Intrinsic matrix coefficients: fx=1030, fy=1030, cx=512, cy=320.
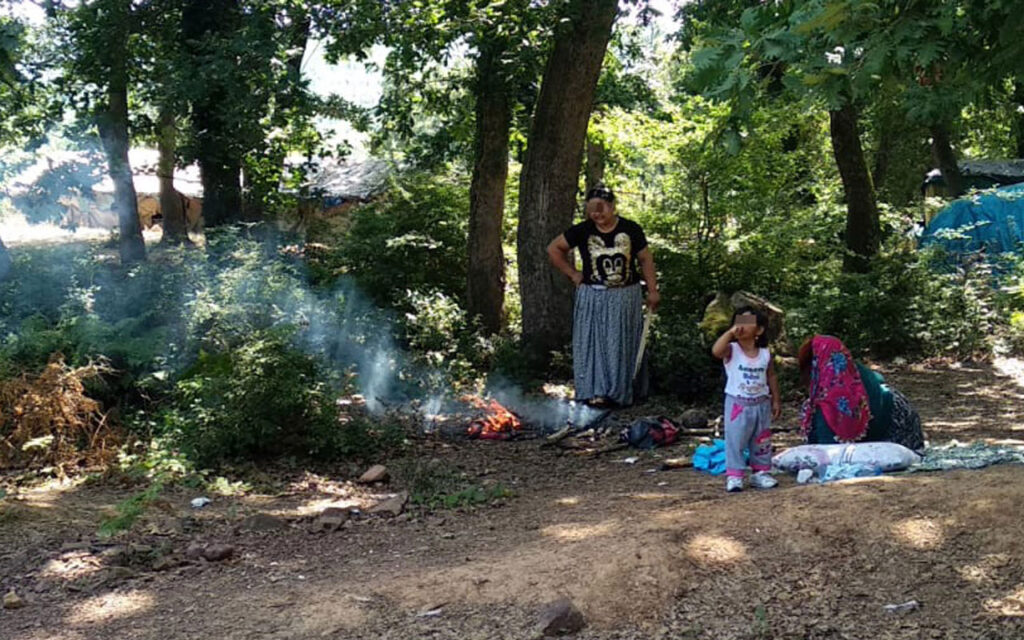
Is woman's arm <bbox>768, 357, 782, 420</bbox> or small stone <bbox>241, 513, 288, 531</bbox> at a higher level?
woman's arm <bbox>768, 357, 782, 420</bbox>

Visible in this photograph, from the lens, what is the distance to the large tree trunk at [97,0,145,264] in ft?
35.2

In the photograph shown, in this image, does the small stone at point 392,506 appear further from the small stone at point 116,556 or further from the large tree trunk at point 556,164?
the large tree trunk at point 556,164

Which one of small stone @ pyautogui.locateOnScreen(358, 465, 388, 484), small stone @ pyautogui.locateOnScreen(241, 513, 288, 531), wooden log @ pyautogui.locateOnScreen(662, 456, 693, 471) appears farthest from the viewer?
small stone @ pyautogui.locateOnScreen(358, 465, 388, 484)

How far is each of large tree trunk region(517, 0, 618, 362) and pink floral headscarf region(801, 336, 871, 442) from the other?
458cm

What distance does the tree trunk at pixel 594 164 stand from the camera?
15550 mm

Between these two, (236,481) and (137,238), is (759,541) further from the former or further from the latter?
(137,238)

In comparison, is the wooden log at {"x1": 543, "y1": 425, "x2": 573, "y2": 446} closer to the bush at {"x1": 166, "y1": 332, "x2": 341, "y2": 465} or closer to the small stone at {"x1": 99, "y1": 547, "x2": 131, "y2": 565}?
the bush at {"x1": 166, "y1": 332, "x2": 341, "y2": 465}

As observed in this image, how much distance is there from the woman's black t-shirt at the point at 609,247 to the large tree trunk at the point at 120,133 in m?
5.82

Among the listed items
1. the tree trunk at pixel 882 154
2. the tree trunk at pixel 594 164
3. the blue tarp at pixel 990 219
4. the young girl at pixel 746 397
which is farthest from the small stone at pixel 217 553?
the tree trunk at pixel 882 154

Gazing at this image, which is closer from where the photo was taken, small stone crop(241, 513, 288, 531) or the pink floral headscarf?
small stone crop(241, 513, 288, 531)

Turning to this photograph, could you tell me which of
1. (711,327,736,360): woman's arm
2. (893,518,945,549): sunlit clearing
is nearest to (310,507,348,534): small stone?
(711,327,736,360): woman's arm

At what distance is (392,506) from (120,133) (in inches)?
313

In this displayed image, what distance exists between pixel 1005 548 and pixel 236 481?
501 centimetres

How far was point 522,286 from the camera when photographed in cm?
1073
